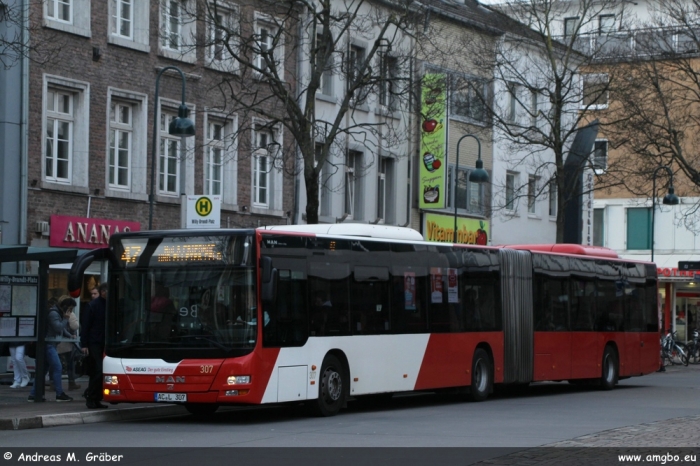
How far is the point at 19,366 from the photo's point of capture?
77.0ft

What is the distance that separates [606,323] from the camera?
29484mm

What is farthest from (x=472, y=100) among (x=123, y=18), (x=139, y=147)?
(x=123, y=18)

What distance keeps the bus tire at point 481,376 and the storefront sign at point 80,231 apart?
8.97m

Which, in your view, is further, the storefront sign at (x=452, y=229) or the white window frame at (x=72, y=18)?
the storefront sign at (x=452, y=229)

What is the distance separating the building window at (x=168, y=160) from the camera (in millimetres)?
32812

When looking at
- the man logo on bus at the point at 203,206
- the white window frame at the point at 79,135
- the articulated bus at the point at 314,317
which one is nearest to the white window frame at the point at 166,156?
the white window frame at the point at 79,135

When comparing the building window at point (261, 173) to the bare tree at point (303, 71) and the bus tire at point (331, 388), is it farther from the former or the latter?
the bus tire at point (331, 388)

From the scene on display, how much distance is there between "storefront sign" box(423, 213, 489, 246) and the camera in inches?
1751

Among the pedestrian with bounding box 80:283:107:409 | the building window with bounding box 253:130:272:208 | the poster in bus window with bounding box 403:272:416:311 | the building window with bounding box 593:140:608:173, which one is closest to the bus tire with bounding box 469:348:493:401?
the poster in bus window with bounding box 403:272:416:311

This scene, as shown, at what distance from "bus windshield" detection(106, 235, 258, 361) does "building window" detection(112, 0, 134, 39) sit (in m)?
13.2

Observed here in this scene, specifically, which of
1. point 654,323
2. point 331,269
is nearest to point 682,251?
point 654,323

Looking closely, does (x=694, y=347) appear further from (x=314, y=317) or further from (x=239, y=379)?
(x=239, y=379)

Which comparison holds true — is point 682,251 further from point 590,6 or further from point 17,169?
point 17,169

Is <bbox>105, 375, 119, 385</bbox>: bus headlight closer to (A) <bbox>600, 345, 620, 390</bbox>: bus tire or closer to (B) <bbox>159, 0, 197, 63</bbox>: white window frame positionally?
(A) <bbox>600, 345, 620, 390</bbox>: bus tire
